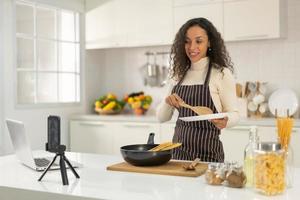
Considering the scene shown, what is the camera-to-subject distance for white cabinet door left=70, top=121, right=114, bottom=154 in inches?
178

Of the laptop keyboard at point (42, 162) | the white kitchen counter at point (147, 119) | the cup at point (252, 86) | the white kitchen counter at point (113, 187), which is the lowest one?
the white kitchen counter at point (113, 187)

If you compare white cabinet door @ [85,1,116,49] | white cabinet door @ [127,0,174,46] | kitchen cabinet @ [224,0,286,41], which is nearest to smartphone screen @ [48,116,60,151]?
kitchen cabinet @ [224,0,286,41]

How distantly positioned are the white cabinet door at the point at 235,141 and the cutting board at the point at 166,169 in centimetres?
189

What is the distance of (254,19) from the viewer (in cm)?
400

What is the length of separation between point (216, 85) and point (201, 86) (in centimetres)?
8

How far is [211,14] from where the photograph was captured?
4.19m

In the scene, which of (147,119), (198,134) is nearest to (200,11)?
(147,119)

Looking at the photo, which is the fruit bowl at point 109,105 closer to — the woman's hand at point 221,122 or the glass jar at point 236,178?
the woman's hand at point 221,122

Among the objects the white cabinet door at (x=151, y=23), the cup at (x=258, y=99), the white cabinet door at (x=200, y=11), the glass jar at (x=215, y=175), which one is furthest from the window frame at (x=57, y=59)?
the glass jar at (x=215, y=175)

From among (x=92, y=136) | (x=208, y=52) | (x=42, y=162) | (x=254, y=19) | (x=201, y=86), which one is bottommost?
(x=92, y=136)

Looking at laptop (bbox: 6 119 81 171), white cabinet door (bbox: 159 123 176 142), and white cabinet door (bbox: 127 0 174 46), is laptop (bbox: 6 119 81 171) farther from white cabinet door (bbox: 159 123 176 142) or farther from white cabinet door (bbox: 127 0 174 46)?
white cabinet door (bbox: 127 0 174 46)

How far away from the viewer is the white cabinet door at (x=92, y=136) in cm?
451

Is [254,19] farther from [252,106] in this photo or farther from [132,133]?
[132,133]

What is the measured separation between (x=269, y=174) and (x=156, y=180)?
0.47m
